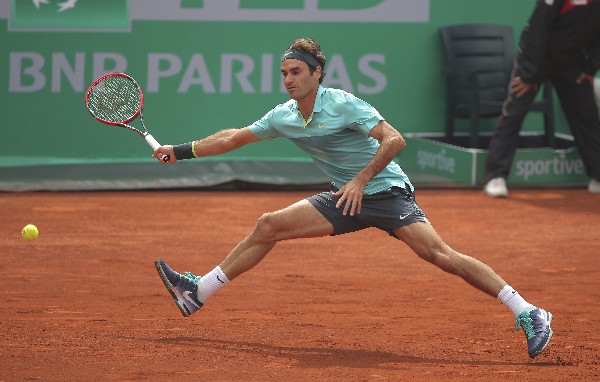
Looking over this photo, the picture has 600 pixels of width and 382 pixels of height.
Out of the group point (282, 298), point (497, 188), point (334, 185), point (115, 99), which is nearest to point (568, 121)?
point (497, 188)

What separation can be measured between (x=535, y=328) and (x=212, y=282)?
64.7 inches

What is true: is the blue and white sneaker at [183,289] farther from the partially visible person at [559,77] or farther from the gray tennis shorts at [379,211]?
the partially visible person at [559,77]

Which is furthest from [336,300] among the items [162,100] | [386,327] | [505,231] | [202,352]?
[162,100]

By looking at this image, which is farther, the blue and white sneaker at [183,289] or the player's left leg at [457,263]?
the blue and white sneaker at [183,289]

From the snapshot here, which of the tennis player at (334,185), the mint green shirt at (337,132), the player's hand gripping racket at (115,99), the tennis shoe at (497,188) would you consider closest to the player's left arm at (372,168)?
the tennis player at (334,185)

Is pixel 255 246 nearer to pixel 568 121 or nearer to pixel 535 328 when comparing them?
pixel 535 328

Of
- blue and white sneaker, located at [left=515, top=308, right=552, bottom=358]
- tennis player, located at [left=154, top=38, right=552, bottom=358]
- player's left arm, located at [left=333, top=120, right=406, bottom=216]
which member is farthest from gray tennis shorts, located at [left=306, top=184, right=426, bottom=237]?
blue and white sneaker, located at [left=515, top=308, right=552, bottom=358]

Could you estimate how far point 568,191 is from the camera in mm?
11883

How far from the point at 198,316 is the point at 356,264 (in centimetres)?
194

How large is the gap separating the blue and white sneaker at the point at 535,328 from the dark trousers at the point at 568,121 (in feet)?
18.4

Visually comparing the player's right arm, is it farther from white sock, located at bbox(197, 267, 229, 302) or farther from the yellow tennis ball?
the yellow tennis ball

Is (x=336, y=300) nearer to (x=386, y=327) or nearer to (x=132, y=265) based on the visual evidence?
(x=386, y=327)

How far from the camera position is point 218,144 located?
20.8 feet

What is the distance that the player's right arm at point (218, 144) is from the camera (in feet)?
20.6
